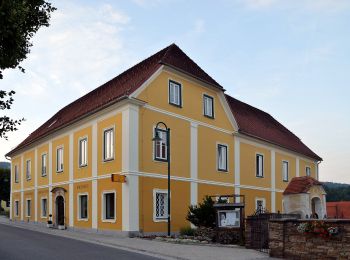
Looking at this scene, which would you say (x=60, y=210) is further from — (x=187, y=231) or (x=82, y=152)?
(x=187, y=231)

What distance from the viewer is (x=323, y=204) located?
29.9 metres

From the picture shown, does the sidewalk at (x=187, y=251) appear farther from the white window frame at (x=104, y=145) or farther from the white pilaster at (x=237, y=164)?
the white pilaster at (x=237, y=164)

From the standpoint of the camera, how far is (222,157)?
31.2 meters

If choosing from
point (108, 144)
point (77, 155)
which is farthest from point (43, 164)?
point (108, 144)

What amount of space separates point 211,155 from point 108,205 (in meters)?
7.71

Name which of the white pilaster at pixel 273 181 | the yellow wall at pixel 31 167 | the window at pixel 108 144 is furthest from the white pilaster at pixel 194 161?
the yellow wall at pixel 31 167

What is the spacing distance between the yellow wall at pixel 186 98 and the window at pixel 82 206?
22.9 feet

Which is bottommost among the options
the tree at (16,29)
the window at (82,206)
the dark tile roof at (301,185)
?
the window at (82,206)

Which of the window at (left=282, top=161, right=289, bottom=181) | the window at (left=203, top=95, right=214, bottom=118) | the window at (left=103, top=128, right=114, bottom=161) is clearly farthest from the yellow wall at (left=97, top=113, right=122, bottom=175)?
the window at (left=282, top=161, right=289, bottom=181)

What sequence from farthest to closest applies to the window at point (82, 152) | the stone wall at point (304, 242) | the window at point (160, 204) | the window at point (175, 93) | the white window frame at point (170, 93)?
the window at point (82, 152)
the window at point (175, 93)
the white window frame at point (170, 93)
the window at point (160, 204)
the stone wall at point (304, 242)

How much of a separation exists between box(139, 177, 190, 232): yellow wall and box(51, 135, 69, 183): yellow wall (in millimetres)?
7456

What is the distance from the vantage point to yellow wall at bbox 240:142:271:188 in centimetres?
3322

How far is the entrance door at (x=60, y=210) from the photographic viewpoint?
98.9 feet

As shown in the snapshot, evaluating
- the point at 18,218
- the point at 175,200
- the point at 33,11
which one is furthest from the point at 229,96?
the point at 33,11
